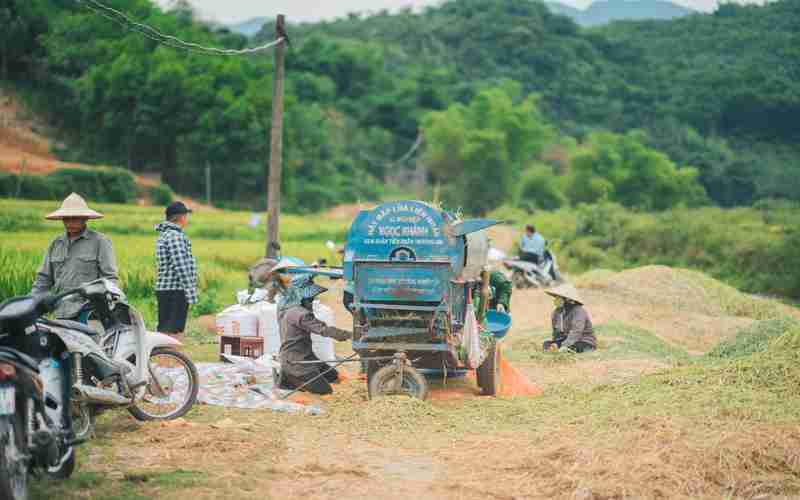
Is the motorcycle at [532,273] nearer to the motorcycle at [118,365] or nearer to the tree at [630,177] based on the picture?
the motorcycle at [118,365]

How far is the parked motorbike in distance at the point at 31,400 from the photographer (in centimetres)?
539

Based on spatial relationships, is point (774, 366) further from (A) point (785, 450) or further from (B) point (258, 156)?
(B) point (258, 156)

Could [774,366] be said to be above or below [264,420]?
above

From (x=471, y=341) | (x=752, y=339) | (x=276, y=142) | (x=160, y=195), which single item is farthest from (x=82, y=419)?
(x=160, y=195)

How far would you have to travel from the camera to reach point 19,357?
5598 mm

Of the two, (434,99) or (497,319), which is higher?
(434,99)

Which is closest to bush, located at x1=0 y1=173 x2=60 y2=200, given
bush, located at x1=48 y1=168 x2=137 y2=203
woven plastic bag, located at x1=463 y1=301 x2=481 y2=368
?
bush, located at x1=48 y1=168 x2=137 y2=203

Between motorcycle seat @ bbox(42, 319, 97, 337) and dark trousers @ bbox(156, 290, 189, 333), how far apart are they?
335cm

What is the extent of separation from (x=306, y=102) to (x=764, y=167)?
35.6 m

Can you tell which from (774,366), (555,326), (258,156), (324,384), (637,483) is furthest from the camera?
(258,156)

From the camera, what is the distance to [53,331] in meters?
6.38

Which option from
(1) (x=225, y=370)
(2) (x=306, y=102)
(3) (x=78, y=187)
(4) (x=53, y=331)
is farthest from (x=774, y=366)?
(2) (x=306, y=102)

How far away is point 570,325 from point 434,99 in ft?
244

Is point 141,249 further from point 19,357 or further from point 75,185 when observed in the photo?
point 19,357
